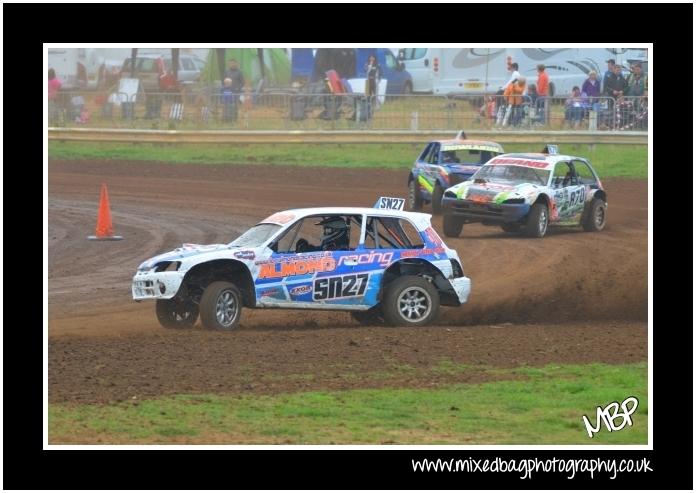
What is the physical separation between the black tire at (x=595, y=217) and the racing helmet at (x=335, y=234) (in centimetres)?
905

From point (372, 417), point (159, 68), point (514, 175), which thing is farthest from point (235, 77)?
point (372, 417)

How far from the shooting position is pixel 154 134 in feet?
111

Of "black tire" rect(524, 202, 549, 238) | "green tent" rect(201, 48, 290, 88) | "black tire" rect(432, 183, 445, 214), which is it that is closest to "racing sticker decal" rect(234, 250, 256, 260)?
"black tire" rect(524, 202, 549, 238)

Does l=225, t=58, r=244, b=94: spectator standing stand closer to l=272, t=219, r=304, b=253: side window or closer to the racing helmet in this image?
l=272, t=219, r=304, b=253: side window

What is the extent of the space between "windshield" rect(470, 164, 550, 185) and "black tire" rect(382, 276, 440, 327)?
24.7ft

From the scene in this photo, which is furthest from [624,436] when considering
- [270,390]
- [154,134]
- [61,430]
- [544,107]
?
[154,134]

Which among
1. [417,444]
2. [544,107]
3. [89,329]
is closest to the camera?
[417,444]

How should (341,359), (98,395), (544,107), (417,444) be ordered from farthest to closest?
(544,107) → (341,359) → (98,395) → (417,444)

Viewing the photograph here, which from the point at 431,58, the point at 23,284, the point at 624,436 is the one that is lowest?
the point at 624,436

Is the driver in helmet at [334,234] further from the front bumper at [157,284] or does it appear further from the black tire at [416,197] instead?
the black tire at [416,197]

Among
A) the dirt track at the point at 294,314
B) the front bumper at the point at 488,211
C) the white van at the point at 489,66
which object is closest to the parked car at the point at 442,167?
the dirt track at the point at 294,314

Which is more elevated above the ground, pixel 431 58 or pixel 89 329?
pixel 431 58

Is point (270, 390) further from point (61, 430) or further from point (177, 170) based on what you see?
point (177, 170)

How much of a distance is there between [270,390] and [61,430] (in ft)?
6.94
